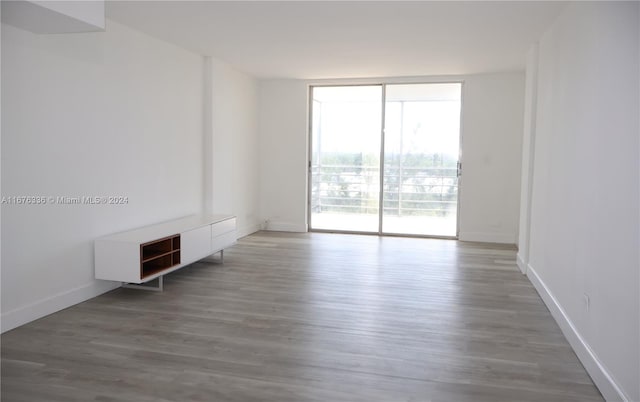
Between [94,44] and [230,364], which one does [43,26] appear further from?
[230,364]

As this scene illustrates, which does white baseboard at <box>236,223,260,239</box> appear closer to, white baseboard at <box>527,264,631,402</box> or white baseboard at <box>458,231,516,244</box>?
white baseboard at <box>458,231,516,244</box>

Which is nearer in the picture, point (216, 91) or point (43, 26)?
point (43, 26)

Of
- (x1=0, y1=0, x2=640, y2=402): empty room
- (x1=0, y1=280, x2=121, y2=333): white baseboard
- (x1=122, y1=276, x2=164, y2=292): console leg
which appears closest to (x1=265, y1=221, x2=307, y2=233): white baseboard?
(x1=0, y1=0, x2=640, y2=402): empty room

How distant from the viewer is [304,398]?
8.32ft

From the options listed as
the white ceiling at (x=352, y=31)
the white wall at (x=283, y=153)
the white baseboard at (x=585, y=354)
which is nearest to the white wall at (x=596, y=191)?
the white baseboard at (x=585, y=354)

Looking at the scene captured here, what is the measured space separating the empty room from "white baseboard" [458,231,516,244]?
1.2 inches

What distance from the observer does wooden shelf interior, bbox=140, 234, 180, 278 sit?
14.8 feet

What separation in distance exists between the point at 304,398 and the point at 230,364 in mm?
606

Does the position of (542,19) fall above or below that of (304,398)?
above

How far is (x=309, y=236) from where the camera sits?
758 cm

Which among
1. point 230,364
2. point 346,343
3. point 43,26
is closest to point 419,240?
point 346,343

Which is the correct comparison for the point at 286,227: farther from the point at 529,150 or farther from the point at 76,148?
the point at 76,148

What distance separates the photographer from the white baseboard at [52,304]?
3441mm

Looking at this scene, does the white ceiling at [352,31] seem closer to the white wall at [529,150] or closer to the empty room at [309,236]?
the empty room at [309,236]
